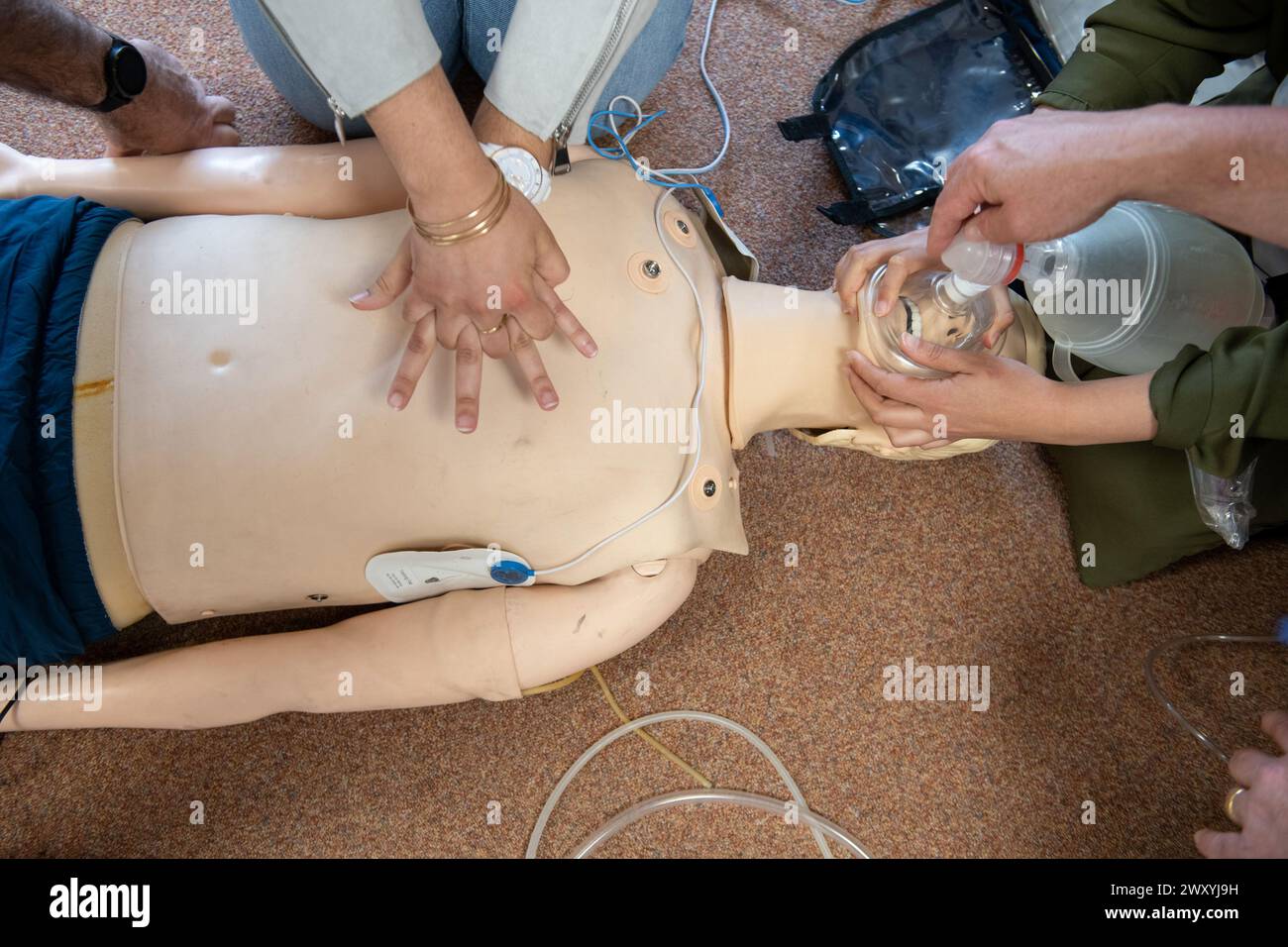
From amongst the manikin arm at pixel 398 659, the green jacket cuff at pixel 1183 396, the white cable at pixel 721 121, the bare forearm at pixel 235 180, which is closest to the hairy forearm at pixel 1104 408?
the green jacket cuff at pixel 1183 396

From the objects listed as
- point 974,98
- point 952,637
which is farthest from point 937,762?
point 974,98

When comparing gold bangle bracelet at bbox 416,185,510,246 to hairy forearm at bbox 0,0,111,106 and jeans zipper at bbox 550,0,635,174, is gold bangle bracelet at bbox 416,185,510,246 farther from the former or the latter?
hairy forearm at bbox 0,0,111,106

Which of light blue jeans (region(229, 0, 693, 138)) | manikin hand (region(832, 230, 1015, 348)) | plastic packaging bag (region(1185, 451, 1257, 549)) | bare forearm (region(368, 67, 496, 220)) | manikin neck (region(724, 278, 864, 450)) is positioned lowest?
plastic packaging bag (region(1185, 451, 1257, 549))

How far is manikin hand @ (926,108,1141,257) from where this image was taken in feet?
2.46

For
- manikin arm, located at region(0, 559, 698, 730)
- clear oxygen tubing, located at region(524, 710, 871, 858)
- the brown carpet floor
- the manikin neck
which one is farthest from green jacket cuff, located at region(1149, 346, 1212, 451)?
clear oxygen tubing, located at region(524, 710, 871, 858)

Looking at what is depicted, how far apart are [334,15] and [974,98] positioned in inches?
42.8

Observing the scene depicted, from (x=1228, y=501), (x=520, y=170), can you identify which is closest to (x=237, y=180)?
(x=520, y=170)

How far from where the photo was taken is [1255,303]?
1039 millimetres

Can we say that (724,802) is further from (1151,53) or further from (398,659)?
(1151,53)

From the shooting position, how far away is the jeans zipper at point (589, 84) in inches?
35.9

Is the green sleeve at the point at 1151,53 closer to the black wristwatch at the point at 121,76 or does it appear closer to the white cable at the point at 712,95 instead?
the white cable at the point at 712,95

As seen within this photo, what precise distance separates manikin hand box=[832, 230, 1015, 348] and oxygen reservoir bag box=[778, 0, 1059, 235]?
1.34ft

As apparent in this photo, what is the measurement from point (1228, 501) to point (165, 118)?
1.43m

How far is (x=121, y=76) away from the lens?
1.10 metres
